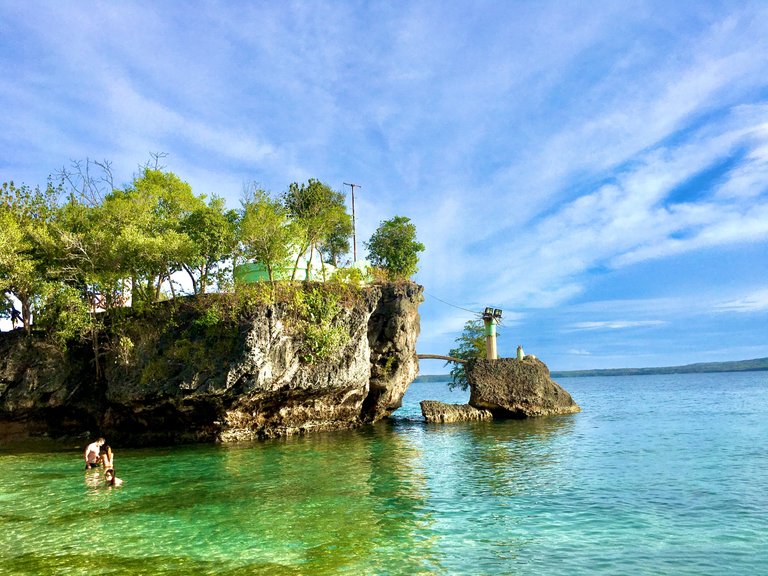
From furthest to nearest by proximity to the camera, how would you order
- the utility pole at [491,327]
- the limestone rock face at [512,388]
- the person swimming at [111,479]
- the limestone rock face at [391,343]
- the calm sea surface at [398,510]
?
1. the utility pole at [491,327]
2. the limestone rock face at [512,388]
3. the limestone rock face at [391,343]
4. the person swimming at [111,479]
5. the calm sea surface at [398,510]

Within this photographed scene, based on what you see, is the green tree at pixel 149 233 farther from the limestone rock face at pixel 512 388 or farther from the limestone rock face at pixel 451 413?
the limestone rock face at pixel 512 388

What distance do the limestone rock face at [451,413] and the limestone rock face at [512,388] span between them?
37.7 inches

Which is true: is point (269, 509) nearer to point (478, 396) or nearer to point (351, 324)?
point (351, 324)

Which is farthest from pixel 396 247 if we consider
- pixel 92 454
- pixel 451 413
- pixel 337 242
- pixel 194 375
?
pixel 92 454

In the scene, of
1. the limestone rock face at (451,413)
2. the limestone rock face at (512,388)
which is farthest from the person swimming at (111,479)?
the limestone rock face at (512,388)

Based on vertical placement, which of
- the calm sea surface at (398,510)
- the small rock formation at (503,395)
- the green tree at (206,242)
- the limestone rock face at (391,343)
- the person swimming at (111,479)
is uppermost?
the green tree at (206,242)

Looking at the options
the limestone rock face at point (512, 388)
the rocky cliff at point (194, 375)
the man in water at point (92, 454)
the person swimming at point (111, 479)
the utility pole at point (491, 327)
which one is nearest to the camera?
the person swimming at point (111, 479)

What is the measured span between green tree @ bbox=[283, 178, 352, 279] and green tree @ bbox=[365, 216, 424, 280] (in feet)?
8.83

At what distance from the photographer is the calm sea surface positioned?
1019 cm

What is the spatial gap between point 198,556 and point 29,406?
24489mm

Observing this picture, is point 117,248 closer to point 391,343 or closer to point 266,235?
point 266,235

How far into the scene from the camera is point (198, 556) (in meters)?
10.6

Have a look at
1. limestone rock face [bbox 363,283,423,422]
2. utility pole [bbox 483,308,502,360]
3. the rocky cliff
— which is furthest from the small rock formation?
the rocky cliff

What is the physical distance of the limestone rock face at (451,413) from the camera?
1484 inches
